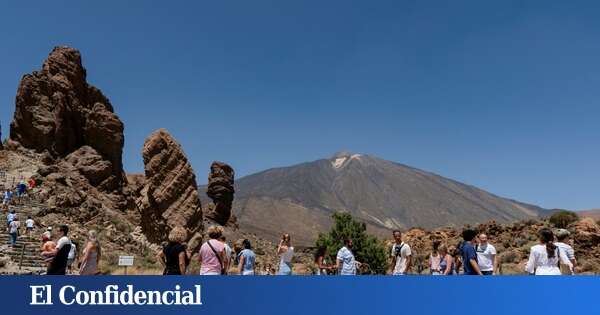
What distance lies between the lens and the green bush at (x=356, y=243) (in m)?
31.9

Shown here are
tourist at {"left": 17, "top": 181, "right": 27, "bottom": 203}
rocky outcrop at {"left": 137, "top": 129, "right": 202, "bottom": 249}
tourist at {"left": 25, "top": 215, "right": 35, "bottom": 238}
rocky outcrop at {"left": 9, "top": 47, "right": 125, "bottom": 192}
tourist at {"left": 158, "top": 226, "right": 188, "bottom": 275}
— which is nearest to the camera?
tourist at {"left": 158, "top": 226, "right": 188, "bottom": 275}

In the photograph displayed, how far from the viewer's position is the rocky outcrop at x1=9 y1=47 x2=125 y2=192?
52.7 m

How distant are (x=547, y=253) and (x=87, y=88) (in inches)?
2151

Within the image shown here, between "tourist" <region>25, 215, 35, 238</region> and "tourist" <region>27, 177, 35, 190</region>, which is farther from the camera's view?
"tourist" <region>27, 177, 35, 190</region>

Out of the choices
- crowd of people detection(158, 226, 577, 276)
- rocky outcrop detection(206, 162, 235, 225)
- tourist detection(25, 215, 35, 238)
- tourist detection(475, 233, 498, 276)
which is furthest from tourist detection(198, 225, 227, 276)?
rocky outcrop detection(206, 162, 235, 225)

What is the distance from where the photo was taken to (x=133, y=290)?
23.6 ft

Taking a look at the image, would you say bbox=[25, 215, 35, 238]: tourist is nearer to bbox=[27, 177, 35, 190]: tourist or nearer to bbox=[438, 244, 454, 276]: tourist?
bbox=[27, 177, 35, 190]: tourist

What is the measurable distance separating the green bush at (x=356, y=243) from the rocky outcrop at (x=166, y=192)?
9.68m

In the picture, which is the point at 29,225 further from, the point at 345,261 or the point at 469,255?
the point at 469,255

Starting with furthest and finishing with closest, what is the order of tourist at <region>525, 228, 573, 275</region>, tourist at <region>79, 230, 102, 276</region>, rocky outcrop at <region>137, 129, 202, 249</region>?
rocky outcrop at <region>137, 129, 202, 249</region> → tourist at <region>79, 230, 102, 276</region> → tourist at <region>525, 228, 573, 275</region>

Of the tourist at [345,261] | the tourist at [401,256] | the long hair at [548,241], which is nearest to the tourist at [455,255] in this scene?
the tourist at [401,256]

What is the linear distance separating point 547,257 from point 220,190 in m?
61.0

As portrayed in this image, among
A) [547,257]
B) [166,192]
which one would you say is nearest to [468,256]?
[547,257]

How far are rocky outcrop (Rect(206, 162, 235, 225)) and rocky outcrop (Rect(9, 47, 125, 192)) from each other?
1512 centimetres
